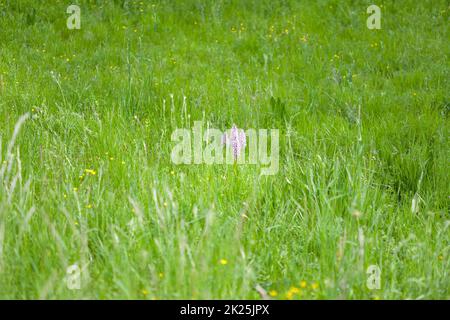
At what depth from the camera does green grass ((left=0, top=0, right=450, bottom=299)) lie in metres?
2.98

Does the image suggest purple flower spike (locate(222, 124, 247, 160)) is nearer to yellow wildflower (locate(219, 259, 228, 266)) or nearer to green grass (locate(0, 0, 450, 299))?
green grass (locate(0, 0, 450, 299))

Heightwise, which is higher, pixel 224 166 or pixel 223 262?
pixel 224 166

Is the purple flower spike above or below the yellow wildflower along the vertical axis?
above

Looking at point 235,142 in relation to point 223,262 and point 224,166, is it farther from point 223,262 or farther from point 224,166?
point 223,262

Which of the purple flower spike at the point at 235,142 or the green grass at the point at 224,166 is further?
the purple flower spike at the point at 235,142

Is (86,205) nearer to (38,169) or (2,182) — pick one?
(2,182)

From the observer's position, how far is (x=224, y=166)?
437 cm

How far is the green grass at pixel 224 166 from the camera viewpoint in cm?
298

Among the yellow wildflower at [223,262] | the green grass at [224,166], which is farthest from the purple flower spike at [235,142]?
the yellow wildflower at [223,262]

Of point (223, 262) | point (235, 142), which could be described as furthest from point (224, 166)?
point (223, 262)

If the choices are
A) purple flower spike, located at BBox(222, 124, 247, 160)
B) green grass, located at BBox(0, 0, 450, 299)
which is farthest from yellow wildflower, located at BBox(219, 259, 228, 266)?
purple flower spike, located at BBox(222, 124, 247, 160)

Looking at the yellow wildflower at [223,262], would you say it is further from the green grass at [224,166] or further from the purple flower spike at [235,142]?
the purple flower spike at [235,142]

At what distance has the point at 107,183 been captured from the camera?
4.07 metres
